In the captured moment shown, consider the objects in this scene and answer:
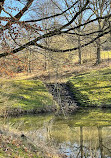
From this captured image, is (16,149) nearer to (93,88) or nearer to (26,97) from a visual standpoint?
(26,97)

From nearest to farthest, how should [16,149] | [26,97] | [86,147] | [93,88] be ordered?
[16,149]
[86,147]
[26,97]
[93,88]

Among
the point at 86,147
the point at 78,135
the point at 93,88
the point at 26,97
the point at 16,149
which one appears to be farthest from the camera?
the point at 93,88

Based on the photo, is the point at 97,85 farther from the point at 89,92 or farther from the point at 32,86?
the point at 32,86

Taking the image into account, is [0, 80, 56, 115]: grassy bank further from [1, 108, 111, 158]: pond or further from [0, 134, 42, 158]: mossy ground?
[0, 134, 42, 158]: mossy ground

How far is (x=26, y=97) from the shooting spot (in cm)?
1600

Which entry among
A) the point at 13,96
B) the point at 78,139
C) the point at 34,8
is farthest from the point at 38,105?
the point at 34,8

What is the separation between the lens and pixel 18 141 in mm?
5523

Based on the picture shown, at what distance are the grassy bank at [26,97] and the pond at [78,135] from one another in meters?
2.15

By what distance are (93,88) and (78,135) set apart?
9987 millimetres

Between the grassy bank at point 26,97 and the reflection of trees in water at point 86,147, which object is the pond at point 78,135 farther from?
the grassy bank at point 26,97

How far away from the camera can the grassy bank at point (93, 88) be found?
15.9 meters

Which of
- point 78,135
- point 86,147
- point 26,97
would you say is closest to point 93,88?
point 26,97

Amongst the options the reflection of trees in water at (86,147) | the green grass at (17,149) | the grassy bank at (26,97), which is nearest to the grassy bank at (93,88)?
the grassy bank at (26,97)

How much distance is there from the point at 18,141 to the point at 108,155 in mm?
2731
